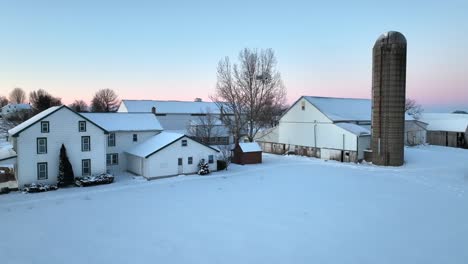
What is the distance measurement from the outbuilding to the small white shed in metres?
5.16

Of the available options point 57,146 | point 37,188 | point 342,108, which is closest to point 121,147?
point 57,146

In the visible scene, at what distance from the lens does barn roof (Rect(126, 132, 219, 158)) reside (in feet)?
86.5

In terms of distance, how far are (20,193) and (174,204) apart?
37.0ft

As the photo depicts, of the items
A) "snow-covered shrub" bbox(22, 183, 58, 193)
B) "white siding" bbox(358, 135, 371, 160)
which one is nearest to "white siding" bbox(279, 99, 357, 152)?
"white siding" bbox(358, 135, 371, 160)

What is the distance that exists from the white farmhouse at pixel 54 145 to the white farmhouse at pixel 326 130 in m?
23.4

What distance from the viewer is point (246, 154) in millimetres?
34281

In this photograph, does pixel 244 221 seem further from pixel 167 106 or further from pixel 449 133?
pixel 167 106

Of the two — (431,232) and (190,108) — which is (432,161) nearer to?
(431,232)

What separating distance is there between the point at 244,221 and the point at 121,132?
60.0 feet

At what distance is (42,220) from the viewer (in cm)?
1552

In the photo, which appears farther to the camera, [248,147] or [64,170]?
[248,147]

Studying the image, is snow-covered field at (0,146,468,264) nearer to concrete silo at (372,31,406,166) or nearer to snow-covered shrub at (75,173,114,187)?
snow-covered shrub at (75,173,114,187)

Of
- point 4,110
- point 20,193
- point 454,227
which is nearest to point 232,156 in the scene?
point 20,193

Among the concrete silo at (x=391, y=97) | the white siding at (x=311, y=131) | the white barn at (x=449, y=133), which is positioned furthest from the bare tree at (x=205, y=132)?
the white barn at (x=449, y=133)
